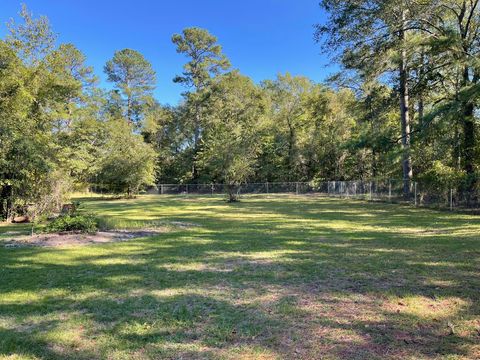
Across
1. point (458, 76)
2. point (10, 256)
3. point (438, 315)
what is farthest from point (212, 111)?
point (438, 315)

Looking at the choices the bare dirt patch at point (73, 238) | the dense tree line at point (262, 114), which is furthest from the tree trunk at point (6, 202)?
the bare dirt patch at point (73, 238)

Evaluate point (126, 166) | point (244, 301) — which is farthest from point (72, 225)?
point (126, 166)

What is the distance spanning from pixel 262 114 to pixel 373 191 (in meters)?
27.3

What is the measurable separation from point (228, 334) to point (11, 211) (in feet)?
44.7

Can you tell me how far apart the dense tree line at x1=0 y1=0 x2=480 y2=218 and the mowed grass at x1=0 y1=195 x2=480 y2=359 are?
22.3 ft

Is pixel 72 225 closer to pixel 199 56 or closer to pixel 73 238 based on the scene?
pixel 73 238

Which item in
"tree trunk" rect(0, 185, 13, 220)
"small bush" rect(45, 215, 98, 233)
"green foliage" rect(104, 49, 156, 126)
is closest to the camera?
"small bush" rect(45, 215, 98, 233)

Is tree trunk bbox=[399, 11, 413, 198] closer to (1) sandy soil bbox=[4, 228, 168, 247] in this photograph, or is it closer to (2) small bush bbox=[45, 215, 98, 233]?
(1) sandy soil bbox=[4, 228, 168, 247]

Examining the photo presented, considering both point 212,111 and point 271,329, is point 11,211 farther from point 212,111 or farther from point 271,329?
point 212,111

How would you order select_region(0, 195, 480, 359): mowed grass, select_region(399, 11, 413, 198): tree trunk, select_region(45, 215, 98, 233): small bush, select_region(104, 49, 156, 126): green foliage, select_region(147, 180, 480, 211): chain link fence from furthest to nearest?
1. select_region(104, 49, 156, 126): green foliage
2. select_region(399, 11, 413, 198): tree trunk
3. select_region(147, 180, 480, 211): chain link fence
4. select_region(45, 215, 98, 233): small bush
5. select_region(0, 195, 480, 359): mowed grass

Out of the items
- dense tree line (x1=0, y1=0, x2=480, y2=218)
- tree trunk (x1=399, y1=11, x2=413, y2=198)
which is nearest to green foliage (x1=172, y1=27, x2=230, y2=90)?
dense tree line (x1=0, y1=0, x2=480, y2=218)

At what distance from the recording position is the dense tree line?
14.6 meters

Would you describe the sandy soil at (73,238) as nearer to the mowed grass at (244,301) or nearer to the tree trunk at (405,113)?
the mowed grass at (244,301)

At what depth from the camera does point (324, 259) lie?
6762mm
